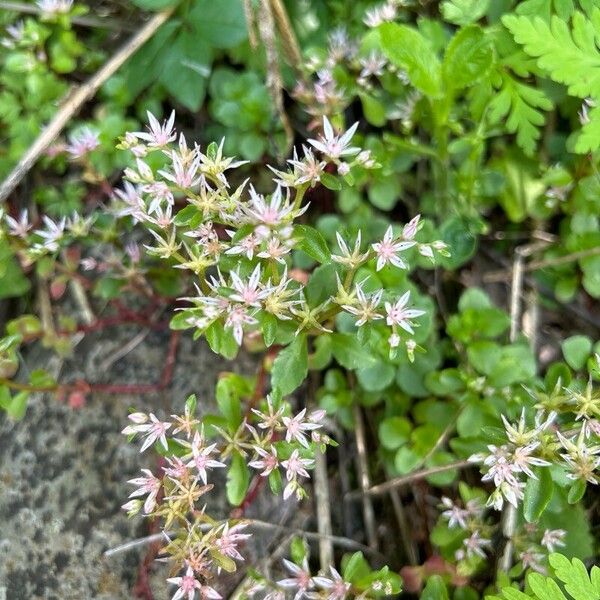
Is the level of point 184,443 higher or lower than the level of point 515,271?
higher

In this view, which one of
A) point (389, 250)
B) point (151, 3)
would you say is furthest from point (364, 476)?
point (151, 3)

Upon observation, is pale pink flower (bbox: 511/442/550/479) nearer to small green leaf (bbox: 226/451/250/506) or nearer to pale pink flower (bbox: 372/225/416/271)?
pale pink flower (bbox: 372/225/416/271)

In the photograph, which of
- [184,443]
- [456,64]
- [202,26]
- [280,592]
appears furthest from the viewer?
[202,26]

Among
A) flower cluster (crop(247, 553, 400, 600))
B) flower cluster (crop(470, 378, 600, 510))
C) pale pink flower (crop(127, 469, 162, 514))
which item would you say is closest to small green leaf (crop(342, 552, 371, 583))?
flower cluster (crop(247, 553, 400, 600))

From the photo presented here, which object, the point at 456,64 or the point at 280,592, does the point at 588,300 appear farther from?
the point at 280,592

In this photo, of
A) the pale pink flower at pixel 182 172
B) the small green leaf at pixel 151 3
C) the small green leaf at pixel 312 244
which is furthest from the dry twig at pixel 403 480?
the small green leaf at pixel 151 3

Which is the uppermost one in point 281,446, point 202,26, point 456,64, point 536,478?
point 202,26

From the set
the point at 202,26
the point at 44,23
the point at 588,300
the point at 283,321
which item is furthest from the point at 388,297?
the point at 44,23

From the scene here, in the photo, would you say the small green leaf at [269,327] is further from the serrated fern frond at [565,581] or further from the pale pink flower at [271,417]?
the serrated fern frond at [565,581]

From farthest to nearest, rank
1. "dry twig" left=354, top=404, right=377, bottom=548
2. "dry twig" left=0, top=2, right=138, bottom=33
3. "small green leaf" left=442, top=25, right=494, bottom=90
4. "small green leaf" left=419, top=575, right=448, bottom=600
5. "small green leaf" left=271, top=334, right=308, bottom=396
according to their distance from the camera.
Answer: "dry twig" left=0, top=2, right=138, bottom=33 < "dry twig" left=354, top=404, right=377, bottom=548 < "small green leaf" left=442, top=25, right=494, bottom=90 < "small green leaf" left=419, top=575, right=448, bottom=600 < "small green leaf" left=271, top=334, right=308, bottom=396
